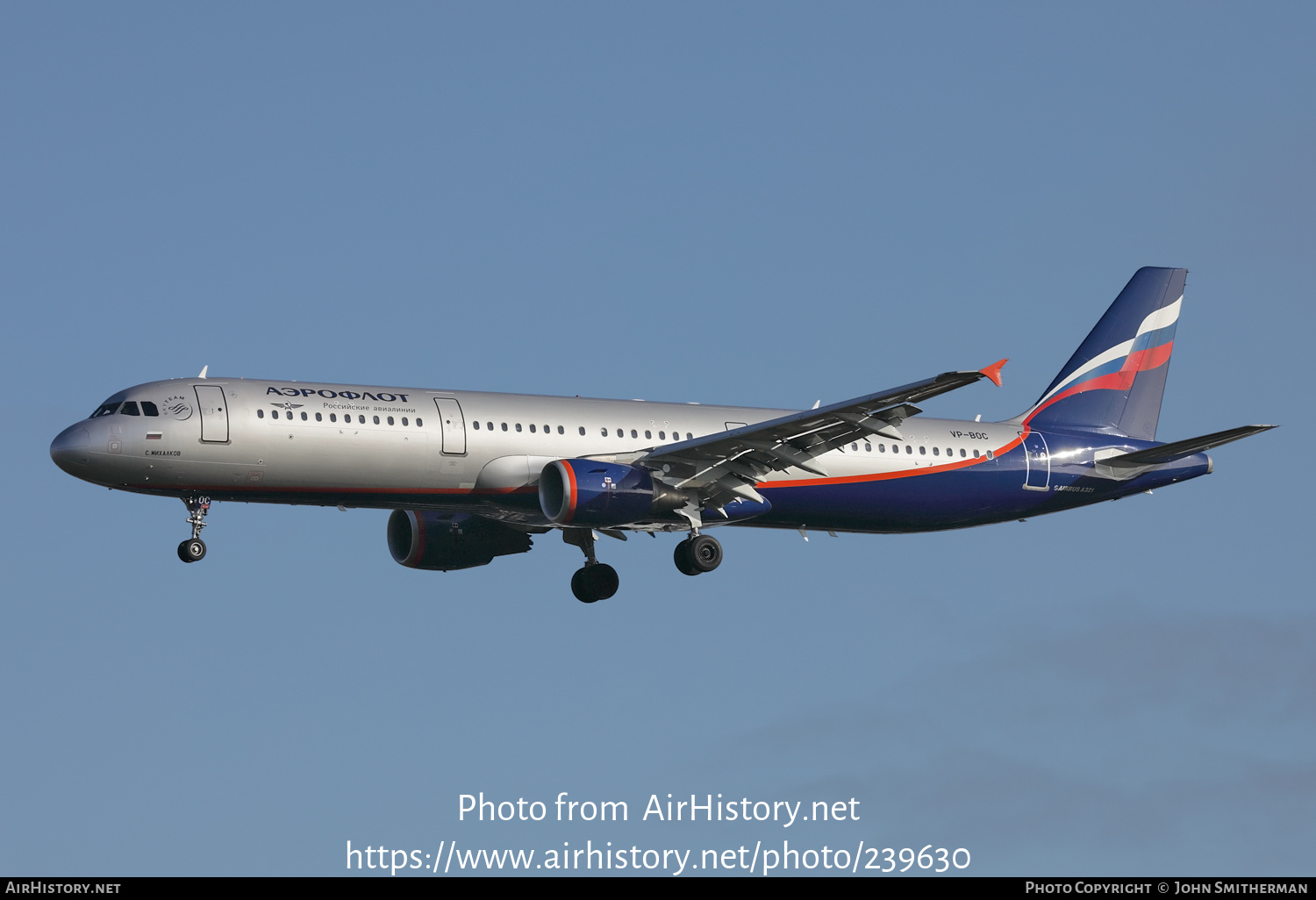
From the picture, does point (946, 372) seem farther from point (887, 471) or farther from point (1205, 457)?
point (1205, 457)

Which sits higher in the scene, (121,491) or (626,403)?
(626,403)

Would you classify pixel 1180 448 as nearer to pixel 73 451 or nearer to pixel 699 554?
pixel 699 554

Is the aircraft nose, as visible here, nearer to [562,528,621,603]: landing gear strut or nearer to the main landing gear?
the main landing gear

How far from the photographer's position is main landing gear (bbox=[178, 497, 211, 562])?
47.4 meters

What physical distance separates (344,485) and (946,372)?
52.0 feet

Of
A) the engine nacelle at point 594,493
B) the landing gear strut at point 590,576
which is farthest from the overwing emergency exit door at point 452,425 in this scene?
the landing gear strut at point 590,576

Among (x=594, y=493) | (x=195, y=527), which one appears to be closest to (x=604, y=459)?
(x=594, y=493)

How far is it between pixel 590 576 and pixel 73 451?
644 inches

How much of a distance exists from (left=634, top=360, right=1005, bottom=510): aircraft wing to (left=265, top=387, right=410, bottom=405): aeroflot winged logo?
22.2 ft

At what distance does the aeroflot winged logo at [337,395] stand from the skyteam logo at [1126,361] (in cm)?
2151

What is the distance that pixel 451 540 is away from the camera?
182 feet

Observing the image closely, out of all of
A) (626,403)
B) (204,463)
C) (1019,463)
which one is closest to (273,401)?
(204,463)

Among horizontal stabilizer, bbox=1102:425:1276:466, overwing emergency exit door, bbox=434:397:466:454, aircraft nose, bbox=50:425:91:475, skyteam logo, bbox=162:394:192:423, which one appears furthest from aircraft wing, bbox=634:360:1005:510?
aircraft nose, bbox=50:425:91:475

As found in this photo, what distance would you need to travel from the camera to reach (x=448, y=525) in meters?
55.4
